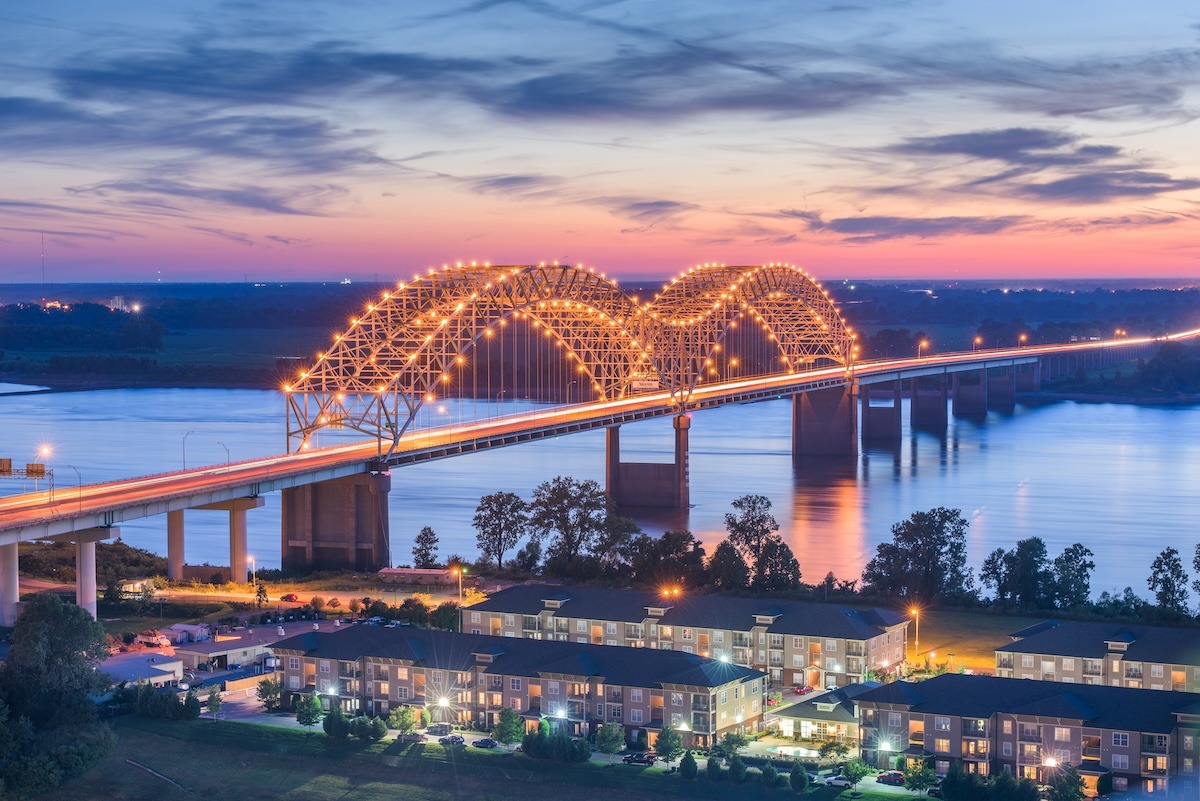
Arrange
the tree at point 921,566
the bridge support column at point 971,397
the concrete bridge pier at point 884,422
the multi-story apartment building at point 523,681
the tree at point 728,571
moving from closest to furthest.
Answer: the multi-story apartment building at point 523,681
the tree at point 921,566
the tree at point 728,571
the concrete bridge pier at point 884,422
the bridge support column at point 971,397

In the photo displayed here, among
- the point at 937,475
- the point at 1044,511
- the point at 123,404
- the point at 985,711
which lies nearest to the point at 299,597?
the point at 985,711

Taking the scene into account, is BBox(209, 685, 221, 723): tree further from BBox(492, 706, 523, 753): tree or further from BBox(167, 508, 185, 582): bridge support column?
BBox(167, 508, 185, 582): bridge support column

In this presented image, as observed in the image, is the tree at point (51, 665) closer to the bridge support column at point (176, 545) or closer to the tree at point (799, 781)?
the tree at point (799, 781)

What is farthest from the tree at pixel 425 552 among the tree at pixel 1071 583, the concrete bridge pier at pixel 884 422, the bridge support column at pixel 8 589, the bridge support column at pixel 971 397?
the bridge support column at pixel 971 397

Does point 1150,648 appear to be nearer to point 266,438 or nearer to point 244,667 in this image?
point 244,667

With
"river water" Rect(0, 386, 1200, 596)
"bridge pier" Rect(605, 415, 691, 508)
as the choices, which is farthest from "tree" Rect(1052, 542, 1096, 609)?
"bridge pier" Rect(605, 415, 691, 508)

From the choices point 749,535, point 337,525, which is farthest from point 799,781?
point 337,525
